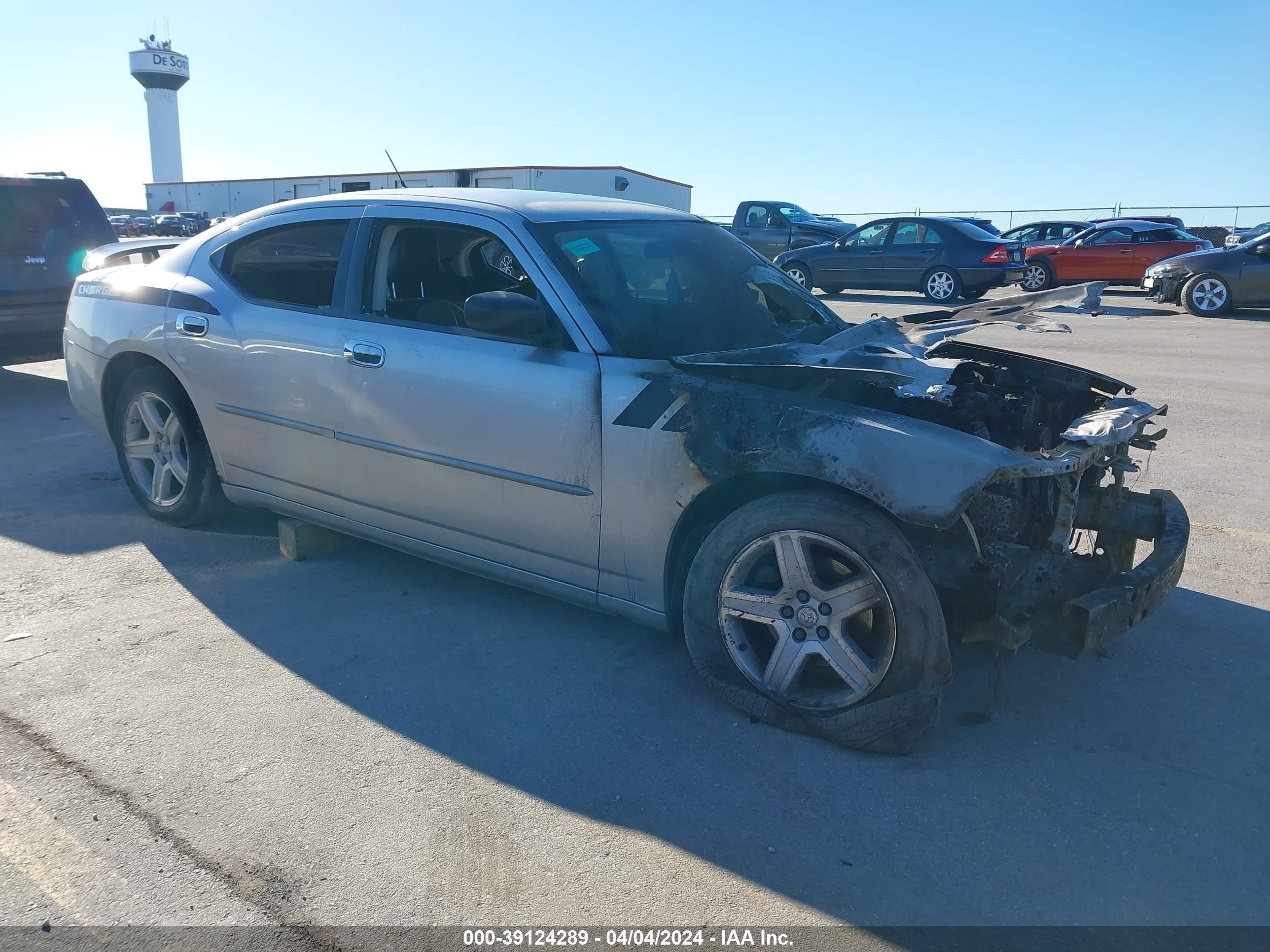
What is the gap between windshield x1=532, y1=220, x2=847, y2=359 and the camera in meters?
3.69

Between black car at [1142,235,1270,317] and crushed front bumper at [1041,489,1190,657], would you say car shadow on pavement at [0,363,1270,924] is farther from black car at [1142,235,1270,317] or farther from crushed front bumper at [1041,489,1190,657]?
black car at [1142,235,1270,317]

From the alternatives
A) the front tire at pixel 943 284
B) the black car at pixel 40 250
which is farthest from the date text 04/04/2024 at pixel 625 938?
the front tire at pixel 943 284

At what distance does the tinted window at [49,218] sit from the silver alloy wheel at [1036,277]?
17.1m

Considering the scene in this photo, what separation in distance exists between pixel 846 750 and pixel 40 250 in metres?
8.76

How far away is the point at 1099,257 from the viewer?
67.8 ft

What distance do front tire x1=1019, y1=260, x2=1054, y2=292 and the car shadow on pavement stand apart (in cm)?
1788

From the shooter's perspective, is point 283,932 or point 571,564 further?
point 571,564

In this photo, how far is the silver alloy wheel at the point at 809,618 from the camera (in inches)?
121

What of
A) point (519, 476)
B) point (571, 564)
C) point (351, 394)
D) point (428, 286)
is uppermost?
point (428, 286)

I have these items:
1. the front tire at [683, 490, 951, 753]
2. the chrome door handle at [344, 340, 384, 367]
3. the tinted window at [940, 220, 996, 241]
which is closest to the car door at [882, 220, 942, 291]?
the tinted window at [940, 220, 996, 241]

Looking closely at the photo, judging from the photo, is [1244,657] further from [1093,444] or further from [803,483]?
[803,483]

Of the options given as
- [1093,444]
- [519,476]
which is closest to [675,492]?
[519,476]

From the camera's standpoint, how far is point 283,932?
2.36 meters

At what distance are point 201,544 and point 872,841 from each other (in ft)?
12.2
